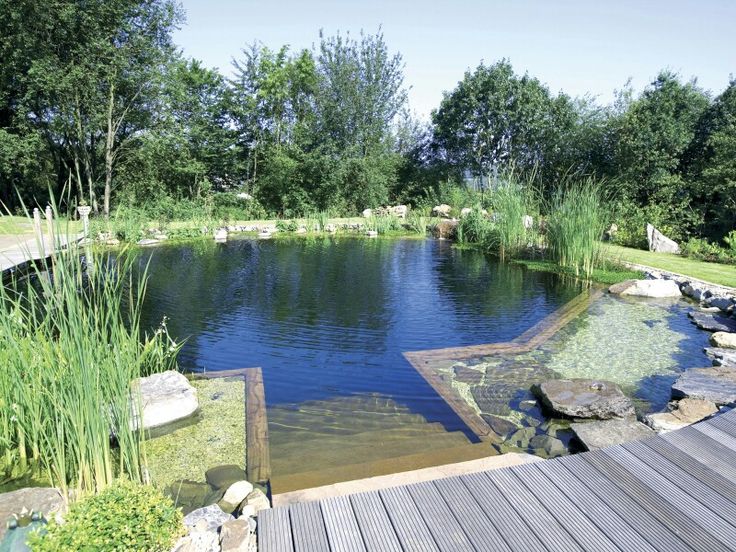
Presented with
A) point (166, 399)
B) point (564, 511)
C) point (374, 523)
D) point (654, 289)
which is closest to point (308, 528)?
point (374, 523)

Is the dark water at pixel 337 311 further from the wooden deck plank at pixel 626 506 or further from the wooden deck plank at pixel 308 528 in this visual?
the wooden deck plank at pixel 308 528

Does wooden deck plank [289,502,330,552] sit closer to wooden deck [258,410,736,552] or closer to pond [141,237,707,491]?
wooden deck [258,410,736,552]

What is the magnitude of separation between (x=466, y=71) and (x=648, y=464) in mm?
18247

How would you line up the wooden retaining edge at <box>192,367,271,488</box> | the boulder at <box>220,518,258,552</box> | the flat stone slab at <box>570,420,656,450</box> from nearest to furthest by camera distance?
the boulder at <box>220,518,258,552</box>, the wooden retaining edge at <box>192,367,271,488</box>, the flat stone slab at <box>570,420,656,450</box>

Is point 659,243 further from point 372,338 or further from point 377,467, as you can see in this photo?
point 377,467

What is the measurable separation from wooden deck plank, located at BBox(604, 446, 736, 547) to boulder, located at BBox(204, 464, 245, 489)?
6.90 feet

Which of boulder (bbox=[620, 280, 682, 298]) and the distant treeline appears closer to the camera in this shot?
boulder (bbox=[620, 280, 682, 298])

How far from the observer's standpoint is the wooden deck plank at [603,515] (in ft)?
5.99

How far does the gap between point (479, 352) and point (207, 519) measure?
3.44 m

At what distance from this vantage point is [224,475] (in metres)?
3.01

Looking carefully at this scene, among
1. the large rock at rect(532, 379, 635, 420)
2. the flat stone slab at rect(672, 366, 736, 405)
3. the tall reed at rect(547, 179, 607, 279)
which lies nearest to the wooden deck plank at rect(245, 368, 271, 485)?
the large rock at rect(532, 379, 635, 420)

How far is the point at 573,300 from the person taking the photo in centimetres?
739

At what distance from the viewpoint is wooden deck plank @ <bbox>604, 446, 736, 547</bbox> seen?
6.29ft

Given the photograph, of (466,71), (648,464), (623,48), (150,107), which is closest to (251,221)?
(150,107)
